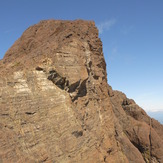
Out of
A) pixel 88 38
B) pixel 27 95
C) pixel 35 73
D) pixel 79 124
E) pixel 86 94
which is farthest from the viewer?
pixel 88 38

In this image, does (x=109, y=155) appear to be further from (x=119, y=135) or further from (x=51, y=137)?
(x=51, y=137)

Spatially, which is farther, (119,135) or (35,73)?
(119,135)

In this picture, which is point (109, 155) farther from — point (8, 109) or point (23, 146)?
point (8, 109)

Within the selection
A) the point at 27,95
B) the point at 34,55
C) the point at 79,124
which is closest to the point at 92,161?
the point at 79,124

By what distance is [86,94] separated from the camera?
18.7m

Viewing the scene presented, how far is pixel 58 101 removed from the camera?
1498 centimetres

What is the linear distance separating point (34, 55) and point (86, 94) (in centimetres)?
581

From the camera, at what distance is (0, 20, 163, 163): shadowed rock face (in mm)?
12328

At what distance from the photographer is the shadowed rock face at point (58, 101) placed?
12.3 m

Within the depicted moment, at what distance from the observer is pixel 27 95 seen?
13.3 meters

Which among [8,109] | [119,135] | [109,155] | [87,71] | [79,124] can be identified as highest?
[87,71]

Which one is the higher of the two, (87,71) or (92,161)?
(87,71)

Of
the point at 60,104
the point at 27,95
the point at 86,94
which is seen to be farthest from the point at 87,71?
the point at 27,95

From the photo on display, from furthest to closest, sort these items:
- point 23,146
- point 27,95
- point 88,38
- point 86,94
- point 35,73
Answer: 1. point 88,38
2. point 86,94
3. point 35,73
4. point 27,95
5. point 23,146
